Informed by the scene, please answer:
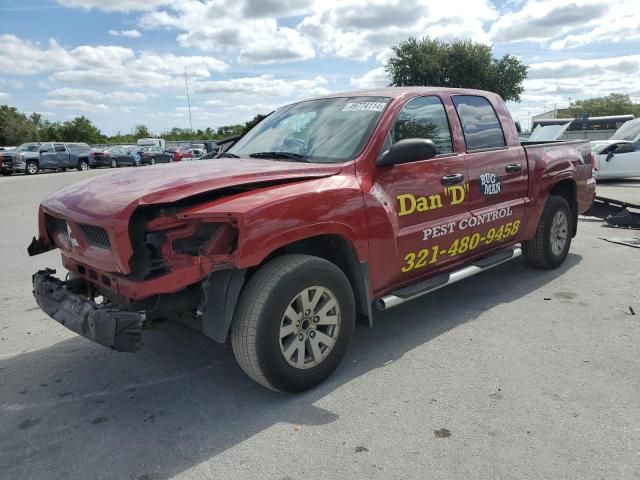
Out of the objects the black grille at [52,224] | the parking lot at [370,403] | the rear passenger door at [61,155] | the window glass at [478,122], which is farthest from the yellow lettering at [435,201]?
the rear passenger door at [61,155]

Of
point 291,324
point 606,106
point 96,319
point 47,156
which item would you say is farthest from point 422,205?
point 606,106

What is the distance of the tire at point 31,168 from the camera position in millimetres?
27219

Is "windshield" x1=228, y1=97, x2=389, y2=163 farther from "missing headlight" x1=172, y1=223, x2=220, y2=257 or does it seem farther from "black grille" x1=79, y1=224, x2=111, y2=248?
"black grille" x1=79, y1=224, x2=111, y2=248

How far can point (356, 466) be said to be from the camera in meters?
2.58

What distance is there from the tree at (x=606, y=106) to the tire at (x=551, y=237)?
101607 mm

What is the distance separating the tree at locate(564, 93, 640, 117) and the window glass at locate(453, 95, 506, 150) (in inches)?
4041

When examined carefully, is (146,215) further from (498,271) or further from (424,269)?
(498,271)

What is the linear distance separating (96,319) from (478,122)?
349 cm

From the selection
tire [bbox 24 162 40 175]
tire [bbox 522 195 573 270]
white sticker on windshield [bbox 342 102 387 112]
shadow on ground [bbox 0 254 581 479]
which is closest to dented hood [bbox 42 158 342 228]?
white sticker on windshield [bbox 342 102 387 112]

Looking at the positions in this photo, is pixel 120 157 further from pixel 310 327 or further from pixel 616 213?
pixel 310 327

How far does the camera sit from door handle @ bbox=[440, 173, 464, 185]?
4.12m

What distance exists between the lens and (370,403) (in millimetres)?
3160

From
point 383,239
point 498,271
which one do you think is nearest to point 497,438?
point 383,239

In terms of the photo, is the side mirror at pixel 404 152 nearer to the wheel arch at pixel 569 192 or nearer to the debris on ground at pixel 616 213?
the wheel arch at pixel 569 192
